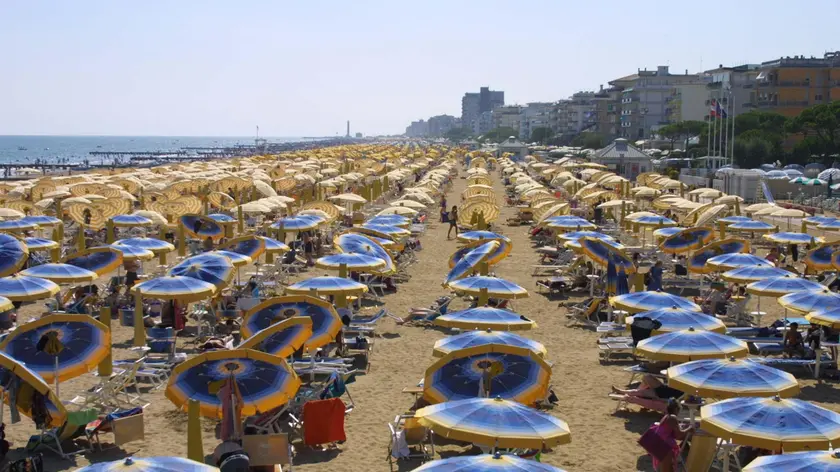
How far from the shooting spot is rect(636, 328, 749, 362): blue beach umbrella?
996 cm

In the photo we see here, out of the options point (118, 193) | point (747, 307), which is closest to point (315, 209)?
point (118, 193)

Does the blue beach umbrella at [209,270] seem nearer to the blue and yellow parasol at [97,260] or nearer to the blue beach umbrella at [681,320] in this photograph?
the blue and yellow parasol at [97,260]

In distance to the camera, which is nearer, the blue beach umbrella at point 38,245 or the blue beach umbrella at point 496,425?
the blue beach umbrella at point 496,425

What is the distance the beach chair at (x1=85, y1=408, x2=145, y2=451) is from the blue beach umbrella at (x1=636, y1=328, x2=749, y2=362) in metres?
5.28

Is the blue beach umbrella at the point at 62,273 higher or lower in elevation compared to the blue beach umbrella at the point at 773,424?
higher

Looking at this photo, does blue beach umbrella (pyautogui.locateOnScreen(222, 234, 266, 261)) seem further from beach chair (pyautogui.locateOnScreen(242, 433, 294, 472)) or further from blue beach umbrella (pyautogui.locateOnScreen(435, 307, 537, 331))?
beach chair (pyautogui.locateOnScreen(242, 433, 294, 472))

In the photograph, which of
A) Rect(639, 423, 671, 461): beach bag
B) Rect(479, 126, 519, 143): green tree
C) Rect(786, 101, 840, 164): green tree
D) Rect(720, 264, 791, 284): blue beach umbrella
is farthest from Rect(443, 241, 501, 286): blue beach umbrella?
Rect(479, 126, 519, 143): green tree

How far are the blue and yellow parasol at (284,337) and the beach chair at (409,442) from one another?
4.63 ft

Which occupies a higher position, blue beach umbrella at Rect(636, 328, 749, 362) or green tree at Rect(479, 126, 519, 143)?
green tree at Rect(479, 126, 519, 143)

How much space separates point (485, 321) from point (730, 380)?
Result: 3.68 meters

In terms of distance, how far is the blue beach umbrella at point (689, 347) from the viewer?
9961 mm

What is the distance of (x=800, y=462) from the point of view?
6.32 meters

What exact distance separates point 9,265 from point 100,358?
278 inches

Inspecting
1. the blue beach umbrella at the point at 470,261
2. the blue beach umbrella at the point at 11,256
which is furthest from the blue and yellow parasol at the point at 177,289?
the blue beach umbrella at the point at 470,261
